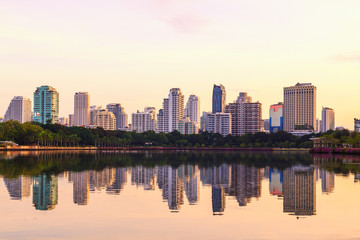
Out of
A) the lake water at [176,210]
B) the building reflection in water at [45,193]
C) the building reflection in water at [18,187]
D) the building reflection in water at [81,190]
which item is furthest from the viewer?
the building reflection in water at [18,187]

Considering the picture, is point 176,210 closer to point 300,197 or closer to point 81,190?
point 300,197

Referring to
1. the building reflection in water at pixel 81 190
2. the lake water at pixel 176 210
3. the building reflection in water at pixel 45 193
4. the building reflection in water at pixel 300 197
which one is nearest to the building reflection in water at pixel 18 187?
the lake water at pixel 176 210

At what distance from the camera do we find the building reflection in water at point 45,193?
91.9 ft

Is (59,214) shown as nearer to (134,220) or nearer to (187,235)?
(134,220)

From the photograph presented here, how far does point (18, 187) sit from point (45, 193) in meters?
4.41

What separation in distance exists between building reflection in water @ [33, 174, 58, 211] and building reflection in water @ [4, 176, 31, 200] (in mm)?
579

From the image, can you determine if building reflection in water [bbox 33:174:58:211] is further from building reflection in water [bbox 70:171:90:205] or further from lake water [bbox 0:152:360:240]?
building reflection in water [bbox 70:171:90:205]

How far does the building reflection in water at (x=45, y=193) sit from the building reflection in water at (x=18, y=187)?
0.58 metres

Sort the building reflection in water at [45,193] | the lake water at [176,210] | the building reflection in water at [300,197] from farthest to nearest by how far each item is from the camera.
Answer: the building reflection in water at [45,193] → the building reflection in water at [300,197] → the lake water at [176,210]

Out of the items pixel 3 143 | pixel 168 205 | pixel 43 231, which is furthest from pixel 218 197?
pixel 3 143

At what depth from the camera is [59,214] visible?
81.7 ft

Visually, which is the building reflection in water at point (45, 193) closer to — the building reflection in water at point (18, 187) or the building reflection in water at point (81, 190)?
the building reflection in water at point (18, 187)

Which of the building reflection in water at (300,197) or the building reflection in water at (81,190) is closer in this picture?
the building reflection in water at (300,197)

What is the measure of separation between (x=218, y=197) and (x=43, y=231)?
1491 cm
